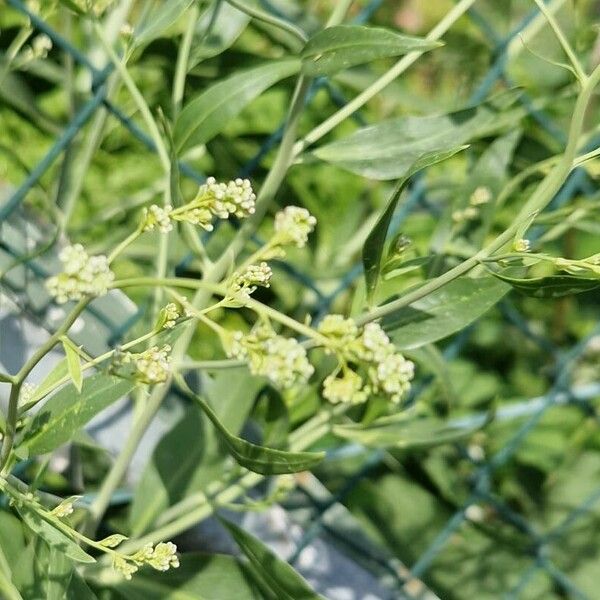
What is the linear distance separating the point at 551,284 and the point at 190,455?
1.29ft

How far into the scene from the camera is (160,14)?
717 millimetres

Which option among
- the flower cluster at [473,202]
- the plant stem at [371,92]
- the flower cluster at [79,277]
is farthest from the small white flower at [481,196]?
the flower cluster at [79,277]

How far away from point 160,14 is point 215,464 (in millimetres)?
380

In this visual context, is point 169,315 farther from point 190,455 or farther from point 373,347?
point 190,455

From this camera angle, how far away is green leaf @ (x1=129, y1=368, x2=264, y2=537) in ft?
2.76

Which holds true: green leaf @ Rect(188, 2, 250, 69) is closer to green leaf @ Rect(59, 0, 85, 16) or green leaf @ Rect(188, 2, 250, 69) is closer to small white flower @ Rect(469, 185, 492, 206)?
green leaf @ Rect(59, 0, 85, 16)

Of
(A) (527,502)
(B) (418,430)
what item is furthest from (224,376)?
(A) (527,502)

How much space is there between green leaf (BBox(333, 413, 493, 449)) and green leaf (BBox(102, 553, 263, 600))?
0.15 m

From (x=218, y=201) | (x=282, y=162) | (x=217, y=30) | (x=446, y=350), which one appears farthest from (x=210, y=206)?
(x=446, y=350)

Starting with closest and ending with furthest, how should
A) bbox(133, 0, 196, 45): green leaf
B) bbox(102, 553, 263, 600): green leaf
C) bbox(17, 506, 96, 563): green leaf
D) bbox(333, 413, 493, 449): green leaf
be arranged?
1. bbox(17, 506, 96, 563): green leaf
2. bbox(133, 0, 196, 45): green leaf
3. bbox(102, 553, 263, 600): green leaf
4. bbox(333, 413, 493, 449): green leaf

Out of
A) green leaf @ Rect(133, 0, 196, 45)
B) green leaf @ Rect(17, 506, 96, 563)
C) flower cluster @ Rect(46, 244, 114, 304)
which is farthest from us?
green leaf @ Rect(133, 0, 196, 45)

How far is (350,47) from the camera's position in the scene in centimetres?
63

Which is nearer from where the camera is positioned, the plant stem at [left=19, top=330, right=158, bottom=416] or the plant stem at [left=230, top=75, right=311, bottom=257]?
the plant stem at [left=19, top=330, right=158, bottom=416]

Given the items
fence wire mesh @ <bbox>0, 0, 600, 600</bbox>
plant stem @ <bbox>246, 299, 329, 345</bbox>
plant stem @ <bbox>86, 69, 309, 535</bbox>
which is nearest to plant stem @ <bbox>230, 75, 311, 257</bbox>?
plant stem @ <bbox>86, 69, 309, 535</bbox>
